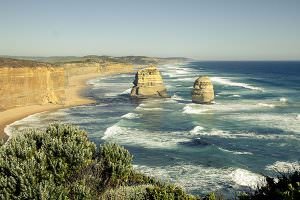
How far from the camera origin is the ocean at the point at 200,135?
31000 millimetres

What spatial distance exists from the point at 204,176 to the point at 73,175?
13.9 meters

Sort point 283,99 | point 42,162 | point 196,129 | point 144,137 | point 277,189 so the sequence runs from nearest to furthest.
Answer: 1. point 277,189
2. point 42,162
3. point 144,137
4. point 196,129
5. point 283,99

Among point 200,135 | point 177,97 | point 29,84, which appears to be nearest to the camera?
point 200,135

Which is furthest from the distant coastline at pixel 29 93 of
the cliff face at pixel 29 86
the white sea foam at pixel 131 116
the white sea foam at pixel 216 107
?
the white sea foam at pixel 216 107

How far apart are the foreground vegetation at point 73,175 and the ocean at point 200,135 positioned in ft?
12.5

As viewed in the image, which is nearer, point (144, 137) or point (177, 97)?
point (144, 137)

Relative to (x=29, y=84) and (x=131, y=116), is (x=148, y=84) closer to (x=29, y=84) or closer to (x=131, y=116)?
(x=131, y=116)

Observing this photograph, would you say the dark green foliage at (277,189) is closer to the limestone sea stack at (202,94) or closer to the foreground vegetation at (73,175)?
the foreground vegetation at (73,175)

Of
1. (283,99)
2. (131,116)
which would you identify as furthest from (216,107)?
(283,99)

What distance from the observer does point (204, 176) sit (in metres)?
30.3

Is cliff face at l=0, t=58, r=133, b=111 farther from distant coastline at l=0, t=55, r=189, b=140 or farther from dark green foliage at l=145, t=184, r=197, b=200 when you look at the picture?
dark green foliage at l=145, t=184, r=197, b=200

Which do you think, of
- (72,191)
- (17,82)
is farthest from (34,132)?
(17,82)

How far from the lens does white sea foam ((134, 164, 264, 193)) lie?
2830 cm

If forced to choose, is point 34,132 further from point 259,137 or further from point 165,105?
point 165,105
